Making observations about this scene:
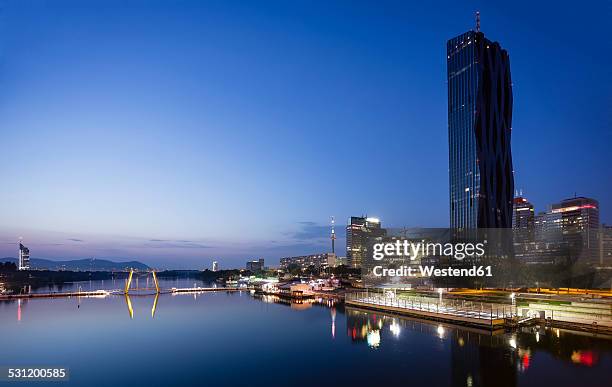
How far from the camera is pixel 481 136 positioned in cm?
7681

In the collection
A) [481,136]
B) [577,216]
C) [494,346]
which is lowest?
[494,346]

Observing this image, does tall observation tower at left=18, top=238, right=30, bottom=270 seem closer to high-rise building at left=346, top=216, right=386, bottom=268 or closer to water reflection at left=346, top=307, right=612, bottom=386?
high-rise building at left=346, top=216, right=386, bottom=268

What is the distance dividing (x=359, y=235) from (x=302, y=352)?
140 metres

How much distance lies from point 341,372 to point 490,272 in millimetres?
42674

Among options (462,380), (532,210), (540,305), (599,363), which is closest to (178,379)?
(462,380)

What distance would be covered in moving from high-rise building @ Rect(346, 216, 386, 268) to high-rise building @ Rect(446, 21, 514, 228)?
6147cm

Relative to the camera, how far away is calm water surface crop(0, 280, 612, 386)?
56.4 feet

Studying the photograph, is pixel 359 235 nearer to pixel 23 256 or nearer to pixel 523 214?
pixel 523 214

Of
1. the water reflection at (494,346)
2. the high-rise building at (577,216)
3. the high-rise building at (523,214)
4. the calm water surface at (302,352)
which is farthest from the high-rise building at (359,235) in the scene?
the water reflection at (494,346)

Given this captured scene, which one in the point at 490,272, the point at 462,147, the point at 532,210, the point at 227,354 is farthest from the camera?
the point at 532,210

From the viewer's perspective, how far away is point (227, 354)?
22.3m

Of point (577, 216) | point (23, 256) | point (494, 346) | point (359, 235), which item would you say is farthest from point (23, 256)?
point (577, 216)

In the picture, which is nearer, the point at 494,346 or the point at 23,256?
the point at 494,346

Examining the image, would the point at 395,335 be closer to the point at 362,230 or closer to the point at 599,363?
the point at 599,363
